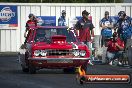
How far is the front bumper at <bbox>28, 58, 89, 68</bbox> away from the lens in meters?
19.5

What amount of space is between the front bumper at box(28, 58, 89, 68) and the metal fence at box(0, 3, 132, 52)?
15.2 m

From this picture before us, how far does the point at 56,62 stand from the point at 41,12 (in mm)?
15920

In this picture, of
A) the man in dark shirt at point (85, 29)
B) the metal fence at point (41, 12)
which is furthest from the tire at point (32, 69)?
the metal fence at point (41, 12)

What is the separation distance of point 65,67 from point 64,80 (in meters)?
2.31

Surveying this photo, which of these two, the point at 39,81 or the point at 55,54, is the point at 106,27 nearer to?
the point at 55,54

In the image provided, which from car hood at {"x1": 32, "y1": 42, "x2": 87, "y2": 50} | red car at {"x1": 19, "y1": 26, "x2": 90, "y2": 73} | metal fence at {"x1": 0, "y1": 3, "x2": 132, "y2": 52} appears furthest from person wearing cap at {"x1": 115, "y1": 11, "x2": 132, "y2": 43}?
metal fence at {"x1": 0, "y1": 3, "x2": 132, "y2": 52}

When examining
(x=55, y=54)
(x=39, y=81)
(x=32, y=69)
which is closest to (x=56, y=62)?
(x=55, y=54)

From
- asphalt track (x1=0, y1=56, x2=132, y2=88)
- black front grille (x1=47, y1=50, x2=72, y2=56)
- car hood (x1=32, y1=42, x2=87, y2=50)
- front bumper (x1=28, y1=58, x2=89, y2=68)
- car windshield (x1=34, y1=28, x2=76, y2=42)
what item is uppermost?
car windshield (x1=34, y1=28, x2=76, y2=42)

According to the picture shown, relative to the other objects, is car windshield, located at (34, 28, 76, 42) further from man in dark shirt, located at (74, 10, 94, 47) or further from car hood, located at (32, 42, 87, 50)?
man in dark shirt, located at (74, 10, 94, 47)

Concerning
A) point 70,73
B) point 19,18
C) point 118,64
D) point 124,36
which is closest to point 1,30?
point 19,18

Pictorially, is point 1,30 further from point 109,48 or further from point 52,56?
point 52,56

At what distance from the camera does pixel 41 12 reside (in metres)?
35.2

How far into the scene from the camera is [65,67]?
64.8 feet

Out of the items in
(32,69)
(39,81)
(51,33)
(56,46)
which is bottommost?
(39,81)
